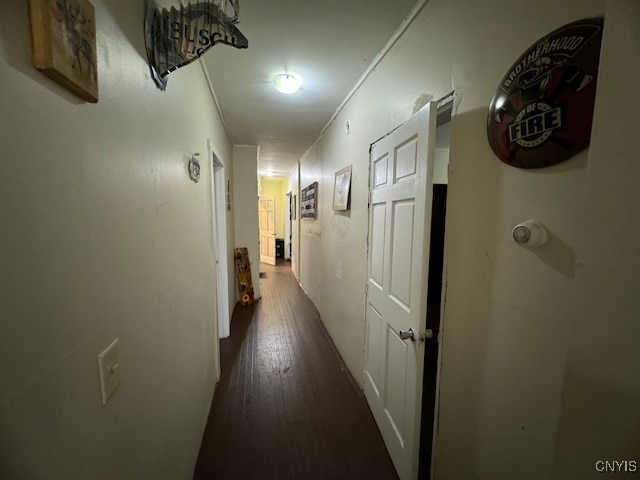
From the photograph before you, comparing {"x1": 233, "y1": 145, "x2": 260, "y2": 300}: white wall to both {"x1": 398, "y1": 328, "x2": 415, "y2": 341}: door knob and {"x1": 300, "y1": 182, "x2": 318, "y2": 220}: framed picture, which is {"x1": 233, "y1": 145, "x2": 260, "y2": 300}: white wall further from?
{"x1": 398, "y1": 328, "x2": 415, "y2": 341}: door knob

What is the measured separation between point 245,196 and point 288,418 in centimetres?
299

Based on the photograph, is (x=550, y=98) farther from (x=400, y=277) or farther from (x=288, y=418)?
(x=288, y=418)

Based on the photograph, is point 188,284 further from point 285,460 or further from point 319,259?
point 319,259

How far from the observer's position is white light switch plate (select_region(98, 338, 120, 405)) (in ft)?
1.90

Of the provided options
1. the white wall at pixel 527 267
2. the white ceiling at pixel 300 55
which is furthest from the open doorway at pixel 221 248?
the white wall at pixel 527 267

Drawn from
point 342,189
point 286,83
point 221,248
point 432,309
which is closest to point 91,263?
point 432,309

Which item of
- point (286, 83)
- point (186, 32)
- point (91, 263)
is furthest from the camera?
point (286, 83)

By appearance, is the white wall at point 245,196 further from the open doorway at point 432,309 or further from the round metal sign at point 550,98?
the round metal sign at point 550,98

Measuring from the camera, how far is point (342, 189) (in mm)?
2312

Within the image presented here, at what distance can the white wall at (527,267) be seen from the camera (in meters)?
0.42

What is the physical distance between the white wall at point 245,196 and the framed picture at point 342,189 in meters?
1.74

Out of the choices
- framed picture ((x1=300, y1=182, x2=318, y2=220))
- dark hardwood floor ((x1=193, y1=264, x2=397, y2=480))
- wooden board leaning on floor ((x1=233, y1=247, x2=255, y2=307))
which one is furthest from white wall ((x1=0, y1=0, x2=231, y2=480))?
wooden board leaning on floor ((x1=233, y1=247, x2=255, y2=307))

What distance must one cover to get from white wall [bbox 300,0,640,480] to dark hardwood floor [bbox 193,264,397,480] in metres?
0.60

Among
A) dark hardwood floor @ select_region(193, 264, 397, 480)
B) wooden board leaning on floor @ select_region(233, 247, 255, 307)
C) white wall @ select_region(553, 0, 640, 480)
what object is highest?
white wall @ select_region(553, 0, 640, 480)
